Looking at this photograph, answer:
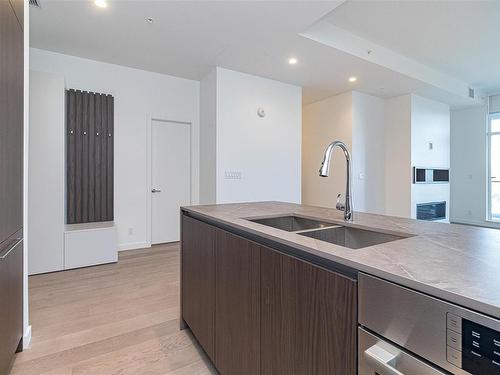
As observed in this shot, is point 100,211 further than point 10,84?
Yes

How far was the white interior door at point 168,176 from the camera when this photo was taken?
452cm

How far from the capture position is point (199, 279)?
1.67 metres

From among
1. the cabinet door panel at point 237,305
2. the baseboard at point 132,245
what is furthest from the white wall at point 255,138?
the cabinet door panel at point 237,305

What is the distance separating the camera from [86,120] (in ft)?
12.5

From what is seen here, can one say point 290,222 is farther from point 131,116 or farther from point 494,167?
point 494,167

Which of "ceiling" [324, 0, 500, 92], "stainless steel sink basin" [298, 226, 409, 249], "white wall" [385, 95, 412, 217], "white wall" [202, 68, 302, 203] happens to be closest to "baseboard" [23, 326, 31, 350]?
"stainless steel sink basin" [298, 226, 409, 249]

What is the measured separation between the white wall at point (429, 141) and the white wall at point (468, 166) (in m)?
1.02

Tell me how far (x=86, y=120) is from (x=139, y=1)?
192 centimetres

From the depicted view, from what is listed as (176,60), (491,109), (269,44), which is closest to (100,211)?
(176,60)

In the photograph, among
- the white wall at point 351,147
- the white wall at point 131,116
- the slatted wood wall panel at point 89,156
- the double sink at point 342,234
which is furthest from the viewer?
the white wall at point 351,147

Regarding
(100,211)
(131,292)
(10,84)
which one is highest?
(10,84)

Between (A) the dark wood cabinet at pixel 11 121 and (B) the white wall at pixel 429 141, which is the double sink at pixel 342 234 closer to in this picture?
(A) the dark wood cabinet at pixel 11 121

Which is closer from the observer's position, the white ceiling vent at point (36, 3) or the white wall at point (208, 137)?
the white ceiling vent at point (36, 3)

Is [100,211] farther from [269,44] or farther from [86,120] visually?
[269,44]
